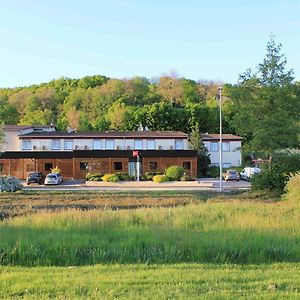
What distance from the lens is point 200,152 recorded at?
6412cm

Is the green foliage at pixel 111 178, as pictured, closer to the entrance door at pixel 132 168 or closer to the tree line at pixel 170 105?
the entrance door at pixel 132 168

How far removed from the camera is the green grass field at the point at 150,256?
20.0ft

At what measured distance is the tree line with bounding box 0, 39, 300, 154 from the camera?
30016 mm

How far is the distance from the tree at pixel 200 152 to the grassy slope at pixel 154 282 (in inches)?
2135

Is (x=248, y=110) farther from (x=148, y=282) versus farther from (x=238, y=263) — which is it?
(x=148, y=282)

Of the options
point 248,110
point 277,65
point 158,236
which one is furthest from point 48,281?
point 277,65

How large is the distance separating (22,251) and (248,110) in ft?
78.1

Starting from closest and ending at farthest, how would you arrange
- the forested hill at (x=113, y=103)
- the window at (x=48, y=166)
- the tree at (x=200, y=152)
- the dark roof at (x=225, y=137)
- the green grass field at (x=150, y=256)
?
the green grass field at (x=150, y=256) → the window at (x=48, y=166) → the tree at (x=200, y=152) → the dark roof at (x=225, y=137) → the forested hill at (x=113, y=103)

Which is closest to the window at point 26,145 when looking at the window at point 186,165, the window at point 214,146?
the window at point 186,165

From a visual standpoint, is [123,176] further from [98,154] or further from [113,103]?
[113,103]

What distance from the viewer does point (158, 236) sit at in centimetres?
1020

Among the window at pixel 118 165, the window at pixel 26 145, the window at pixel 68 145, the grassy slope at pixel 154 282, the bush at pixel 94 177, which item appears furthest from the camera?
the window at pixel 68 145

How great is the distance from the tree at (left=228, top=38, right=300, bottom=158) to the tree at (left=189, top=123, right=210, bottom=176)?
30.5m

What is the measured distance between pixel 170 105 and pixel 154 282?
3312 inches
